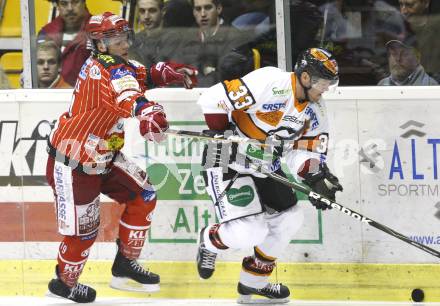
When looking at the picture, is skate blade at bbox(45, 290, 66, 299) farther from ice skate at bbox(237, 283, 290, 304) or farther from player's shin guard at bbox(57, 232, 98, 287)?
ice skate at bbox(237, 283, 290, 304)

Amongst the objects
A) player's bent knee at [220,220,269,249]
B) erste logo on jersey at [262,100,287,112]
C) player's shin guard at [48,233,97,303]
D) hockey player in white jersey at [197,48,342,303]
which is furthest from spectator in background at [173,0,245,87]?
player's shin guard at [48,233,97,303]

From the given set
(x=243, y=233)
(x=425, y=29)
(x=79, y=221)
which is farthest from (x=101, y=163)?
(x=425, y=29)

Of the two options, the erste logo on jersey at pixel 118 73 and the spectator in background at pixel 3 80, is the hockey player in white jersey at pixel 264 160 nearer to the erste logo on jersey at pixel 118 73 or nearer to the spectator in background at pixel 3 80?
the erste logo on jersey at pixel 118 73

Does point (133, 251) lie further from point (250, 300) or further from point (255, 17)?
point (255, 17)

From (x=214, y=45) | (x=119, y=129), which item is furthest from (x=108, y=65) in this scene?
(x=214, y=45)

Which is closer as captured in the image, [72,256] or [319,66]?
[319,66]

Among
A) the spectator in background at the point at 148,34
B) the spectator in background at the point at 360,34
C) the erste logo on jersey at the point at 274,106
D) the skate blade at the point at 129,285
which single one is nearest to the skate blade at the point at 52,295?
the skate blade at the point at 129,285

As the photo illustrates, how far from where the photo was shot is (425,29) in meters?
6.13

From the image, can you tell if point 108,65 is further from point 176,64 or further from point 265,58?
point 265,58

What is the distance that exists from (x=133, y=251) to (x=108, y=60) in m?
1.08

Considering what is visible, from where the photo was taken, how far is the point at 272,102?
5922mm

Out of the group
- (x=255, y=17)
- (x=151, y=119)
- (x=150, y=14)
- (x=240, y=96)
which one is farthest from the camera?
(x=150, y=14)

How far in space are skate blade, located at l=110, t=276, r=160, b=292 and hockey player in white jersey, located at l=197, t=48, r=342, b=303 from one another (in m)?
0.31

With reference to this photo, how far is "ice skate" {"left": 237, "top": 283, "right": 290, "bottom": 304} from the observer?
20.3 ft
